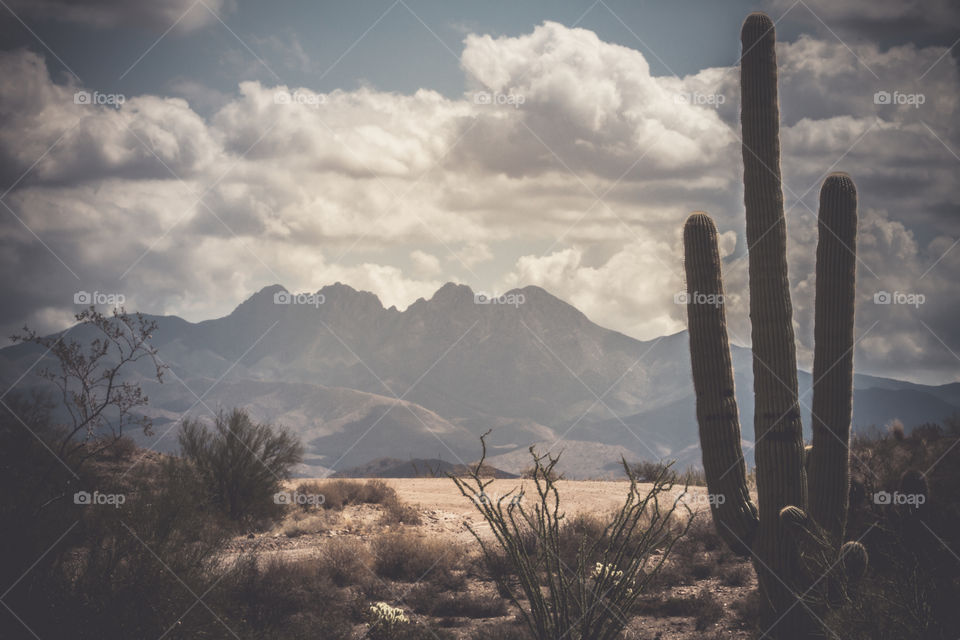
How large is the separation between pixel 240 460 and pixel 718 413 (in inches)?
494

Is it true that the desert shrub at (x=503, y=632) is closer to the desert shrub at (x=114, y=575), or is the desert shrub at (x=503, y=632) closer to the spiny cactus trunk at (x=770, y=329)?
the spiny cactus trunk at (x=770, y=329)

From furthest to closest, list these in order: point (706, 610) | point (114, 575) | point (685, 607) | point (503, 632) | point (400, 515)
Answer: point (400, 515), point (685, 607), point (706, 610), point (503, 632), point (114, 575)

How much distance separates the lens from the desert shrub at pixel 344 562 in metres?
13.0

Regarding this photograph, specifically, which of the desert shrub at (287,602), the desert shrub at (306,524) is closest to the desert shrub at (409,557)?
the desert shrub at (287,602)

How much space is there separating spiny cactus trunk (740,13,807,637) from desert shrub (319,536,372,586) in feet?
23.3

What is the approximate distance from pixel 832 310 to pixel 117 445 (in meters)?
19.8

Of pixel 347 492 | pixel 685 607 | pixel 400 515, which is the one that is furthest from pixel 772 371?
pixel 347 492

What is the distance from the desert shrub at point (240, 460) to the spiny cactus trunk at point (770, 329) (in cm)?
1243

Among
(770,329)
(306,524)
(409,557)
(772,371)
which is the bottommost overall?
(409,557)

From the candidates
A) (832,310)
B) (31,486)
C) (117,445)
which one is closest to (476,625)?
(31,486)

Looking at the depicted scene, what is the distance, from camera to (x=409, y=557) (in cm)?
1403

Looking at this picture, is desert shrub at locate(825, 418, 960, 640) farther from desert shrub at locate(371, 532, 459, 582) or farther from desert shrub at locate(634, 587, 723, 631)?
desert shrub at locate(371, 532, 459, 582)

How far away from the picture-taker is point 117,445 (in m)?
21.3

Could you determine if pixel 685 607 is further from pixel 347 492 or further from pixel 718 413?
pixel 347 492
